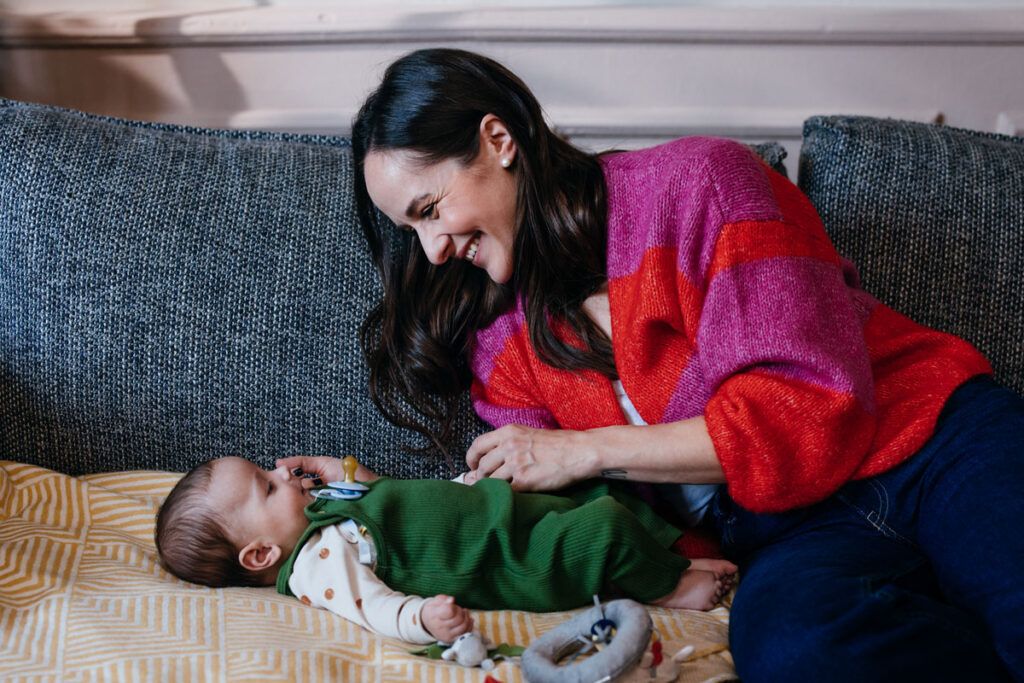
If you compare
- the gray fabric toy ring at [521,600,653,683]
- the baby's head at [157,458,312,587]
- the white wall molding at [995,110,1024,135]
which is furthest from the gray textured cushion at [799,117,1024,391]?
the baby's head at [157,458,312,587]

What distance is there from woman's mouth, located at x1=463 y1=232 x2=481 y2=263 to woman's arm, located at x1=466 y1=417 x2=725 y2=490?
0.80 feet

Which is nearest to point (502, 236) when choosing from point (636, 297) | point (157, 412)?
point (636, 297)

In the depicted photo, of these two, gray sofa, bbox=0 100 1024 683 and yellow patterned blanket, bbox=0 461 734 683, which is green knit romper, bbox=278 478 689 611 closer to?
yellow patterned blanket, bbox=0 461 734 683

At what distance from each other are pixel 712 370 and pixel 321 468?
0.58 meters

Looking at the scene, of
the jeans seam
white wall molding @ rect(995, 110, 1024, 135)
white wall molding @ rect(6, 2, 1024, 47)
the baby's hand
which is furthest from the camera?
white wall molding @ rect(995, 110, 1024, 135)

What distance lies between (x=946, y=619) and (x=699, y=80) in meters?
1.20

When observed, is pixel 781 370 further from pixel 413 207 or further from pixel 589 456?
pixel 413 207

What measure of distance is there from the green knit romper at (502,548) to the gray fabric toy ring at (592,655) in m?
0.09

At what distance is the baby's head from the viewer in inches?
→ 49.0

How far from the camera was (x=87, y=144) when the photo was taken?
1503 mm

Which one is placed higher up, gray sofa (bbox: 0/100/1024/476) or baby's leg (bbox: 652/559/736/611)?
gray sofa (bbox: 0/100/1024/476)

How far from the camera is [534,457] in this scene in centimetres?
132

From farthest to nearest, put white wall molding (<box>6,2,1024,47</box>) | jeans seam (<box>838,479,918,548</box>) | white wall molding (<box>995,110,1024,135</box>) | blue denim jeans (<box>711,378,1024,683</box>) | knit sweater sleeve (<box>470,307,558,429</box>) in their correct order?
white wall molding (<box>995,110,1024,135</box>)
white wall molding (<box>6,2,1024,47</box>)
knit sweater sleeve (<box>470,307,558,429</box>)
jeans seam (<box>838,479,918,548</box>)
blue denim jeans (<box>711,378,1024,683</box>)

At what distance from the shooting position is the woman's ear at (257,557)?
124 cm
